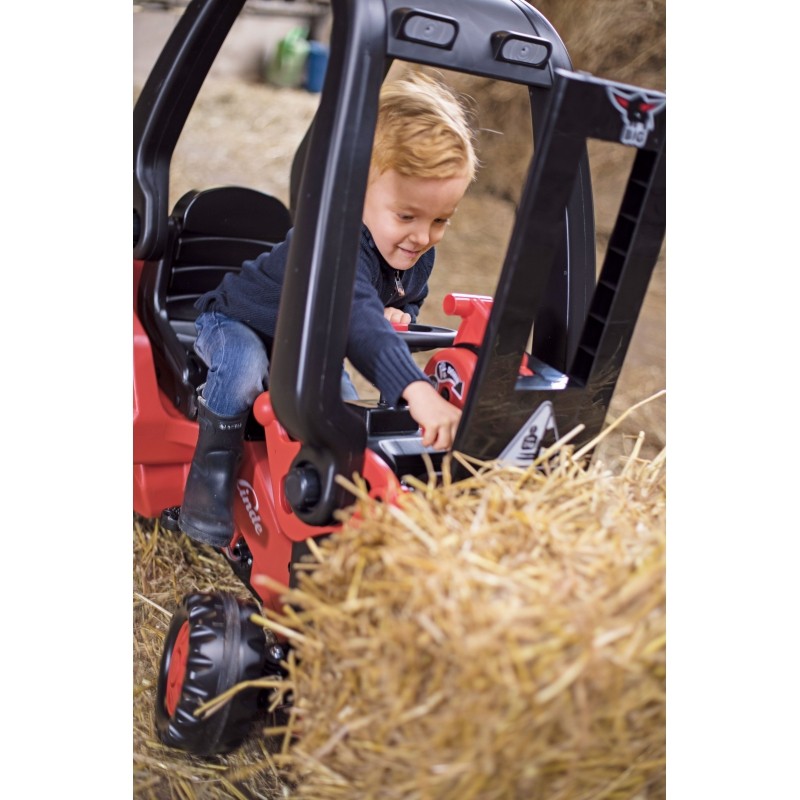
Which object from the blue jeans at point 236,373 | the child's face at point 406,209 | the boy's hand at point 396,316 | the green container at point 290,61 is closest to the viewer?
the child's face at point 406,209

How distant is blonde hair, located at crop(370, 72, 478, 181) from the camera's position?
121cm

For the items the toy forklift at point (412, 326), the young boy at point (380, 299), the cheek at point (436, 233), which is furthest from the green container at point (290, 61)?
the cheek at point (436, 233)

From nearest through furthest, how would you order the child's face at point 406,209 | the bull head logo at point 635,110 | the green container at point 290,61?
the bull head logo at point 635,110 → the child's face at point 406,209 → the green container at point 290,61

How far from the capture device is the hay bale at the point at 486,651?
34.7 inches

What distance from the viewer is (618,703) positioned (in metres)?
0.91

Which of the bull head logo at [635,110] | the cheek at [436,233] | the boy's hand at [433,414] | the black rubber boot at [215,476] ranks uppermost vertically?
the bull head logo at [635,110]

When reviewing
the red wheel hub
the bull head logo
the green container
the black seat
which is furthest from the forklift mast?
the green container

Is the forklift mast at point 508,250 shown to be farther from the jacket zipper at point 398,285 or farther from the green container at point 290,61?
the green container at point 290,61

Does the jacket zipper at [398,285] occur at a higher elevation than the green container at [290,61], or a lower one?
lower

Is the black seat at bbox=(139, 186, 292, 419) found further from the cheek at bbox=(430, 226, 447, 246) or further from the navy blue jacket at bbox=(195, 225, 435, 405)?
the cheek at bbox=(430, 226, 447, 246)

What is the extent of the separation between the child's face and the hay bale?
0.36m

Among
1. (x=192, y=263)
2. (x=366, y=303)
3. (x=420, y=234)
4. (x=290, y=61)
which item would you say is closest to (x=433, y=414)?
(x=366, y=303)

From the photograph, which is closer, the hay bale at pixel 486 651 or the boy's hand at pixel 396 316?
the hay bale at pixel 486 651

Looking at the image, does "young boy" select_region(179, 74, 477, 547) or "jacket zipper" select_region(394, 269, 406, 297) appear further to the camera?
"jacket zipper" select_region(394, 269, 406, 297)
